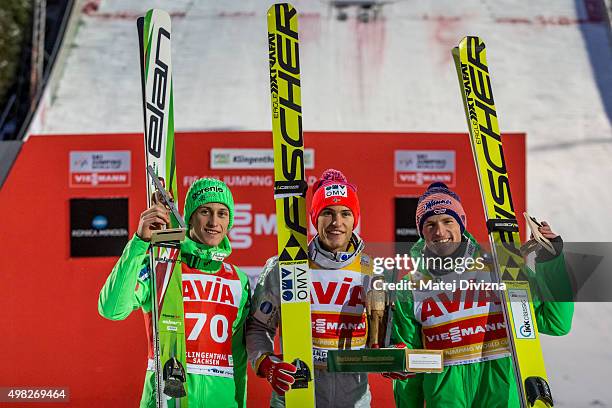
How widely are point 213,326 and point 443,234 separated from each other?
1076mm

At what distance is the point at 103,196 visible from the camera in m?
6.01

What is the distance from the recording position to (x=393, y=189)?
19.7ft

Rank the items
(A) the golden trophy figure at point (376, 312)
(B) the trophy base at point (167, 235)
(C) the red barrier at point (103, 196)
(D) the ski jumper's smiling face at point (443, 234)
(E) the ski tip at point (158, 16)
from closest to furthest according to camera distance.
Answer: (B) the trophy base at point (167, 235) < (A) the golden trophy figure at point (376, 312) < (D) the ski jumper's smiling face at point (443, 234) < (E) the ski tip at point (158, 16) < (C) the red barrier at point (103, 196)

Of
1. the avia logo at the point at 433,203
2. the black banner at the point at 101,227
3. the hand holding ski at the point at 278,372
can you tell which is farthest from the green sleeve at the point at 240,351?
the black banner at the point at 101,227

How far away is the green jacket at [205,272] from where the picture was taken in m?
3.52

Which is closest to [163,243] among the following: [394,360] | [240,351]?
[240,351]

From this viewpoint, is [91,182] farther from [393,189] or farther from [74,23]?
[74,23]

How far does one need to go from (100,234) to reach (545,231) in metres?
3.40

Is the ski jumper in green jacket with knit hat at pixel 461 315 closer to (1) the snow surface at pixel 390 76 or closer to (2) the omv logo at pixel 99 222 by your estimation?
(2) the omv logo at pixel 99 222

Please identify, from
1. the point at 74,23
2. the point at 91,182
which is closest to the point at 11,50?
the point at 74,23

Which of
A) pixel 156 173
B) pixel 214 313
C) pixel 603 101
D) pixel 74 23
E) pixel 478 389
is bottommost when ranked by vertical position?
pixel 478 389

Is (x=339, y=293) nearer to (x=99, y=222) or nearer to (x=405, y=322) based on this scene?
(x=405, y=322)

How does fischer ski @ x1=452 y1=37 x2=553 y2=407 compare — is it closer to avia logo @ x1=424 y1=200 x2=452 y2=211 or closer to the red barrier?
avia logo @ x1=424 y1=200 x2=452 y2=211

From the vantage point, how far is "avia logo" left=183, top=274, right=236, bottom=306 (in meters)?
3.67
